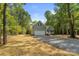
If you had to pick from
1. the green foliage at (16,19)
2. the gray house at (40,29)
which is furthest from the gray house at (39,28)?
the green foliage at (16,19)

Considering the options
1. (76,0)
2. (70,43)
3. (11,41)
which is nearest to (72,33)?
(70,43)

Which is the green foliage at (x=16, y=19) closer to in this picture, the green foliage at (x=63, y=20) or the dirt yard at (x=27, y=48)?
the dirt yard at (x=27, y=48)

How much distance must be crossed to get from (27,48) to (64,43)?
1.63 ft

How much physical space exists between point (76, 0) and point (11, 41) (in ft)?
3.34

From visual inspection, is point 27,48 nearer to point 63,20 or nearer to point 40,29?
point 40,29

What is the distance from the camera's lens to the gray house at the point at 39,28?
442 centimetres

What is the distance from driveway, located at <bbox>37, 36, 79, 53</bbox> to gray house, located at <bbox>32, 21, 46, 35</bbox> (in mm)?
67

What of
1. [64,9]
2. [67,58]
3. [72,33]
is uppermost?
[64,9]

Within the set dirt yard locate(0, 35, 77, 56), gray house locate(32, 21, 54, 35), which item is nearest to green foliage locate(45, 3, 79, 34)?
gray house locate(32, 21, 54, 35)

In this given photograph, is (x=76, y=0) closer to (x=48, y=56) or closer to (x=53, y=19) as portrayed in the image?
(x=53, y=19)

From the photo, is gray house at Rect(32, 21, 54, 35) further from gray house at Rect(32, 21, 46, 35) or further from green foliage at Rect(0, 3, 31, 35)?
green foliage at Rect(0, 3, 31, 35)

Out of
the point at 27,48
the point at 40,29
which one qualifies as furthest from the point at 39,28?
the point at 27,48

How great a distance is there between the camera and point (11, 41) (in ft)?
14.4

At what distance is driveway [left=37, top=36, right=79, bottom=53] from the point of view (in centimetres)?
433
